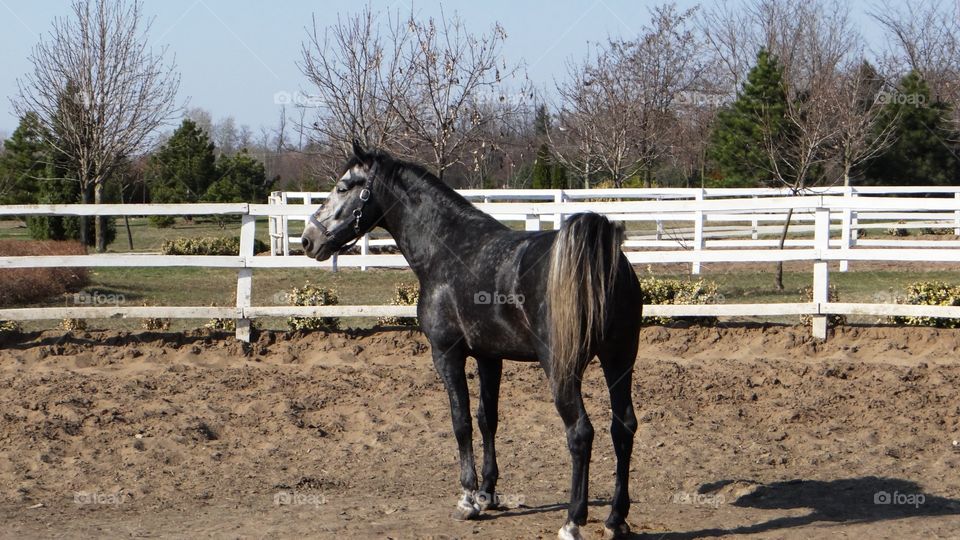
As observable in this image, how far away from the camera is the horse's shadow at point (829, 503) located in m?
5.02

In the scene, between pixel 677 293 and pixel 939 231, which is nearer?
pixel 677 293

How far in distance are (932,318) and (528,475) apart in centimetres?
494

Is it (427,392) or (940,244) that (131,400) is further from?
(940,244)

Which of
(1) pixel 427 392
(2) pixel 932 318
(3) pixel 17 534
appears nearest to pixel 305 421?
(1) pixel 427 392

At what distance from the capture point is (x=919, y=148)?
1247 inches

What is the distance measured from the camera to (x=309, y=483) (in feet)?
20.0

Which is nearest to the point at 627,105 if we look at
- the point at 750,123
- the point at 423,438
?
the point at 750,123

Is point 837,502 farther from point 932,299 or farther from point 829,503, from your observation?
point 932,299

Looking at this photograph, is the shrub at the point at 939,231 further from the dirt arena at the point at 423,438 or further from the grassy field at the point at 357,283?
the dirt arena at the point at 423,438

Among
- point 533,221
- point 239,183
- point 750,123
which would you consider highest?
point 750,123

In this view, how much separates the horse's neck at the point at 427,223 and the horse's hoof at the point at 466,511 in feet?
4.11

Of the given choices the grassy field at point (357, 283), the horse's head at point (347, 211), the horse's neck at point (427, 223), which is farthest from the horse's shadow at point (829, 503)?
the grassy field at point (357, 283)

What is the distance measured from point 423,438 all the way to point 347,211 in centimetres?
210

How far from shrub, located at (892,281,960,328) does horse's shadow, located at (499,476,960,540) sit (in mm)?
3690
